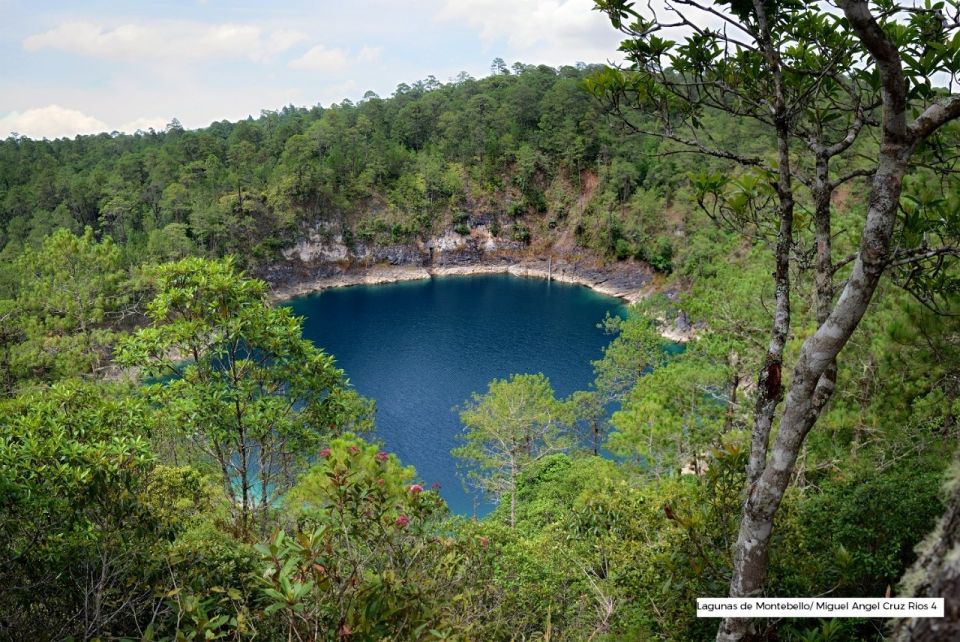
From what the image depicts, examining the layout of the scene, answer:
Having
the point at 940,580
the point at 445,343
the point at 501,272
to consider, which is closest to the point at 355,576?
the point at 940,580

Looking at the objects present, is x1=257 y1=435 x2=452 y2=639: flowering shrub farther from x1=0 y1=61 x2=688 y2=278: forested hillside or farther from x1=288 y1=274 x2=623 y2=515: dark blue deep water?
x1=0 y1=61 x2=688 y2=278: forested hillside

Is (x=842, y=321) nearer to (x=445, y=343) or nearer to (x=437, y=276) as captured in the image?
(x=445, y=343)

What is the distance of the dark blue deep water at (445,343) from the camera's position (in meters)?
25.1

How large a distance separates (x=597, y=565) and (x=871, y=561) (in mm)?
2991

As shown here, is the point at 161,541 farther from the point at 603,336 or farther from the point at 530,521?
the point at 603,336

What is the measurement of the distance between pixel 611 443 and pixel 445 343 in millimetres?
23418

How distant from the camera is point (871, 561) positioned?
414 cm

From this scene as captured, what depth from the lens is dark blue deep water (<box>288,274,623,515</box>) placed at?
2508 centimetres

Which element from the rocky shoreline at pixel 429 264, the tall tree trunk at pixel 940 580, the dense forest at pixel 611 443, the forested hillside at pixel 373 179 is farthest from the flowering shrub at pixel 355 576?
the rocky shoreline at pixel 429 264

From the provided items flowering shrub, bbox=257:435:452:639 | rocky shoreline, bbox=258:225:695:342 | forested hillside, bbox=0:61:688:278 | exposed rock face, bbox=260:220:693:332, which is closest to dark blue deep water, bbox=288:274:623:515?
rocky shoreline, bbox=258:225:695:342

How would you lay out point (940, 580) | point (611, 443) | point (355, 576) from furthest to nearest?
1. point (611, 443)
2. point (355, 576)
3. point (940, 580)

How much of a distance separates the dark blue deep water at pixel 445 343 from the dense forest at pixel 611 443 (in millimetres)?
7626

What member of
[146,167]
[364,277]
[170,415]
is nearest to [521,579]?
[170,415]

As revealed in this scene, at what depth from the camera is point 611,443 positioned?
46.6 ft
